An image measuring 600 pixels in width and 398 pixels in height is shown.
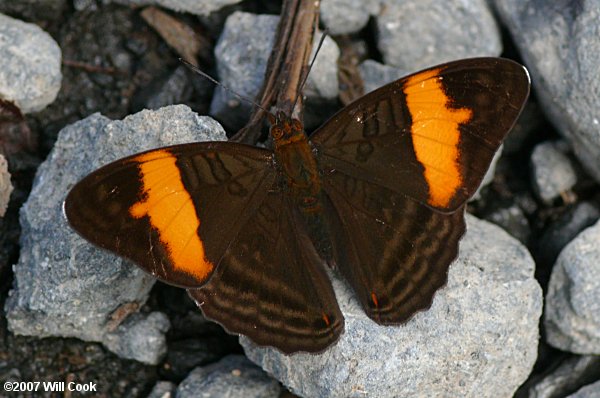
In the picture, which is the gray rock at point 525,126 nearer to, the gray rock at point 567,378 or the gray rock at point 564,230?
the gray rock at point 564,230

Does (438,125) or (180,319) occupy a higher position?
(438,125)

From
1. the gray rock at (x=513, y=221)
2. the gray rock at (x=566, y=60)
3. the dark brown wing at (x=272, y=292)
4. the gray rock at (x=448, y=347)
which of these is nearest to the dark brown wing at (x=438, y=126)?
the dark brown wing at (x=272, y=292)

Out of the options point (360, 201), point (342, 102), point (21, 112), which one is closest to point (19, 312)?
point (21, 112)

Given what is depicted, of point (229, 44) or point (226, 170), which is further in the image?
point (229, 44)

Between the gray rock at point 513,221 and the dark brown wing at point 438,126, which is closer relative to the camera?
the dark brown wing at point 438,126

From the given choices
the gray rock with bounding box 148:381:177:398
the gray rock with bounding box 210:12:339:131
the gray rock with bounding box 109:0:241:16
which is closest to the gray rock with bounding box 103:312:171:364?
the gray rock with bounding box 148:381:177:398

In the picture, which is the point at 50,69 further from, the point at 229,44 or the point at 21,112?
the point at 229,44

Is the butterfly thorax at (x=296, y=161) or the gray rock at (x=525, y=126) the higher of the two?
the butterfly thorax at (x=296, y=161)

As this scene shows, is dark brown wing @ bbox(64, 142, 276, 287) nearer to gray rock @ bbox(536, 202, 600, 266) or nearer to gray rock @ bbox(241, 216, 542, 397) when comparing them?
gray rock @ bbox(241, 216, 542, 397)
